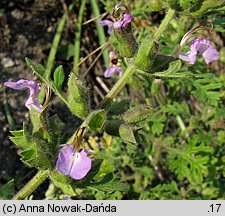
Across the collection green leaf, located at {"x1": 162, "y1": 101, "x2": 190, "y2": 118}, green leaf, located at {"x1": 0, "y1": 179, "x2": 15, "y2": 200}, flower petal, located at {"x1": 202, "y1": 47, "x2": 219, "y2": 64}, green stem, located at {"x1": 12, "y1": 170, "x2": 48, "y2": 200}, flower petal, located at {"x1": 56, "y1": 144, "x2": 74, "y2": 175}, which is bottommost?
green leaf, located at {"x1": 162, "y1": 101, "x2": 190, "y2": 118}

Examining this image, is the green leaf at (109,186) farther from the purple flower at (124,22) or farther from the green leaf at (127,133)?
the purple flower at (124,22)

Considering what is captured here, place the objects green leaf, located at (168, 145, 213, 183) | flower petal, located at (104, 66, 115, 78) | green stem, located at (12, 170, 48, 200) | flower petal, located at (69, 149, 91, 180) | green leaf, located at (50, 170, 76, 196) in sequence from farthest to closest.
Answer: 1. green leaf, located at (168, 145, 213, 183)
2. flower petal, located at (104, 66, 115, 78)
3. green stem, located at (12, 170, 48, 200)
4. green leaf, located at (50, 170, 76, 196)
5. flower petal, located at (69, 149, 91, 180)

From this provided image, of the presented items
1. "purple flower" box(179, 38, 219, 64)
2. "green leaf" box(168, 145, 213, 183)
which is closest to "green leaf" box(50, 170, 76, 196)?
"purple flower" box(179, 38, 219, 64)

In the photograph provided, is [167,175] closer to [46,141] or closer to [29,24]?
[29,24]

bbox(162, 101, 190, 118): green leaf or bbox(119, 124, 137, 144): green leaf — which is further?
bbox(162, 101, 190, 118): green leaf

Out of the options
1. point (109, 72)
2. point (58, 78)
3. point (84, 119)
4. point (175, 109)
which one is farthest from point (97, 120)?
point (175, 109)

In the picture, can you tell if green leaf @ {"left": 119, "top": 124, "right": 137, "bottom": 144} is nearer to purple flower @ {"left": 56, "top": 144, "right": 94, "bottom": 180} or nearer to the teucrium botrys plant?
the teucrium botrys plant

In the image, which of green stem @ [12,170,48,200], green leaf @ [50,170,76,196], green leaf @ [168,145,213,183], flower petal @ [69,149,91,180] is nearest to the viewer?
flower petal @ [69,149,91,180]

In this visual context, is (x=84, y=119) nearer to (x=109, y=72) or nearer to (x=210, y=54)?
(x=210, y=54)

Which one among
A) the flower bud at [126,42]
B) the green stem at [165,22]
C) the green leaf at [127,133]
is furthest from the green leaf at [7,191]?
the green stem at [165,22]
